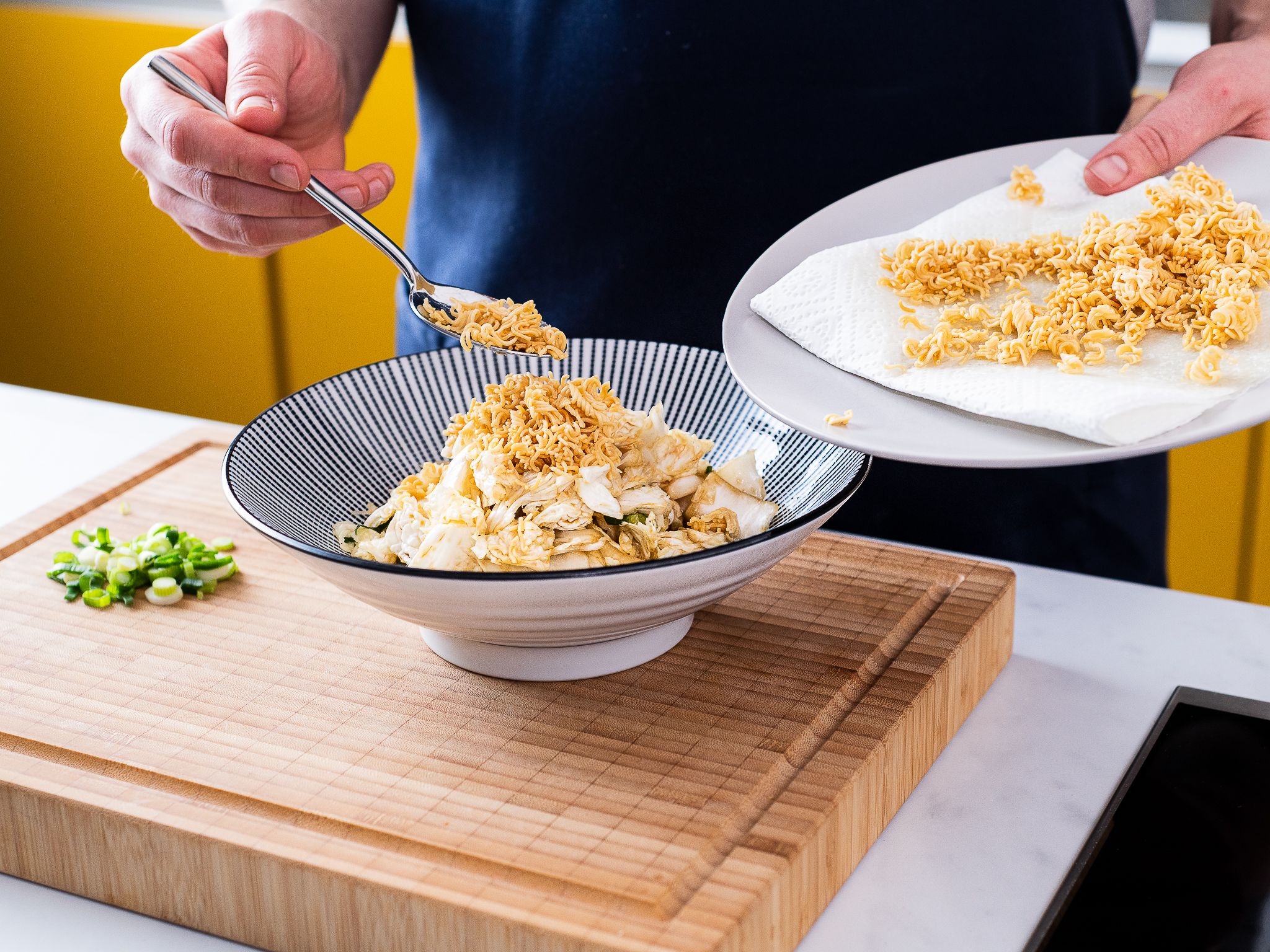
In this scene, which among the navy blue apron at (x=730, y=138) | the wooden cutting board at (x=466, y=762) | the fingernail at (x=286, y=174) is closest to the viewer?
the wooden cutting board at (x=466, y=762)

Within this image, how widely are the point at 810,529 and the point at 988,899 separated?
0.87 feet

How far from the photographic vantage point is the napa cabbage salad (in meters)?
0.93

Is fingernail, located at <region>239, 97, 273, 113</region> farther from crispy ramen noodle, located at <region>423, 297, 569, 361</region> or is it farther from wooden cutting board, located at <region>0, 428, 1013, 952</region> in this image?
wooden cutting board, located at <region>0, 428, 1013, 952</region>

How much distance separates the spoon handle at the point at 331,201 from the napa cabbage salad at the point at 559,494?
170 mm

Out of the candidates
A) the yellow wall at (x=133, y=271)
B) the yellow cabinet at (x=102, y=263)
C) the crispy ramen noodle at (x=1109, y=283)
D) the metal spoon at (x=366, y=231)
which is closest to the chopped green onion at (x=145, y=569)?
the metal spoon at (x=366, y=231)

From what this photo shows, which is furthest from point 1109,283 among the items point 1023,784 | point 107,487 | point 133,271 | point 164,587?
point 133,271

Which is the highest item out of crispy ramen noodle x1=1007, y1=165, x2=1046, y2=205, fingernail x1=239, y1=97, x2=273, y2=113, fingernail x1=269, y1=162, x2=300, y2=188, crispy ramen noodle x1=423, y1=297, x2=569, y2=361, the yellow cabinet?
fingernail x1=239, y1=97, x2=273, y2=113

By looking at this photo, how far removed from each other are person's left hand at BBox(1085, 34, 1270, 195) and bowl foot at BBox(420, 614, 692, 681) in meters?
0.57

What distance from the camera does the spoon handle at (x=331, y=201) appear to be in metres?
1.10

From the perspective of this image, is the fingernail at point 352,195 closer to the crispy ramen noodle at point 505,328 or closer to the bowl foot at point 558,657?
the crispy ramen noodle at point 505,328

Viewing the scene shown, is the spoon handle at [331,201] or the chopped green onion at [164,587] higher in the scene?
the spoon handle at [331,201]

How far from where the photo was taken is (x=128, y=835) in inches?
32.7

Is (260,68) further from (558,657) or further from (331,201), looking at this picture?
(558,657)

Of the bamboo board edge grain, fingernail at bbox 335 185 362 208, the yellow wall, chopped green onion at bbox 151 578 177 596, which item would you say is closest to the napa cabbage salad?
chopped green onion at bbox 151 578 177 596
